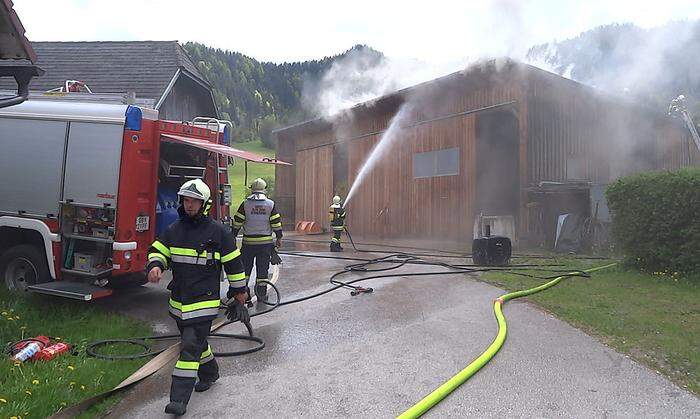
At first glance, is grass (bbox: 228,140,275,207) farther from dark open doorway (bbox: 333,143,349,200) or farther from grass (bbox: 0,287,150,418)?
grass (bbox: 0,287,150,418)

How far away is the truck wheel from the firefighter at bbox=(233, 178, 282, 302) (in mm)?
2418

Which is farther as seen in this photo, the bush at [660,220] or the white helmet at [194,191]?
the bush at [660,220]

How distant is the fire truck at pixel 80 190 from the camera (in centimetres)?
589

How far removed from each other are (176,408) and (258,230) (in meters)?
3.63

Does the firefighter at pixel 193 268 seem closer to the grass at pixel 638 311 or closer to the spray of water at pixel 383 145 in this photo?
the grass at pixel 638 311

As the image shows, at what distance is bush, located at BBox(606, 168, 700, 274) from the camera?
752 centimetres

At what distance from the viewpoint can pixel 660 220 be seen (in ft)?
25.8

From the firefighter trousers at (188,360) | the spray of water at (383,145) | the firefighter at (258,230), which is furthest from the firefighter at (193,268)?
the spray of water at (383,145)

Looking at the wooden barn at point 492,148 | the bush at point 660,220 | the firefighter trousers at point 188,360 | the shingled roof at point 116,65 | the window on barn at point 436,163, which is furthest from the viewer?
the window on barn at point 436,163

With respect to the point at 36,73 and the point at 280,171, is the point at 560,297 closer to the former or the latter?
the point at 36,73

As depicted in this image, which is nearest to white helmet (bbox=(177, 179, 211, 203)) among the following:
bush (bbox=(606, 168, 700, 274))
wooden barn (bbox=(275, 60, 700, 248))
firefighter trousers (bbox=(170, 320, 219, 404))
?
Result: firefighter trousers (bbox=(170, 320, 219, 404))

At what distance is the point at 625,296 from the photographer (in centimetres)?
665

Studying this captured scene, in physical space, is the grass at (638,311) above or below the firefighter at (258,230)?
below

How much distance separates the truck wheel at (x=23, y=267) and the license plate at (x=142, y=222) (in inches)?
54.1
